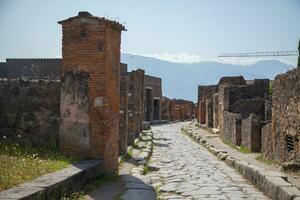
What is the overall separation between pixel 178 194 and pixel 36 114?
12.0 feet

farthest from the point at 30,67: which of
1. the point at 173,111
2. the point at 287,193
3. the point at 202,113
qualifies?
the point at 287,193

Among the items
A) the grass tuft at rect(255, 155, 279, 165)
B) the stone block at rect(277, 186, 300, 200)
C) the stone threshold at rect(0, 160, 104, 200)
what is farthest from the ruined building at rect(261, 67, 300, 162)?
the stone threshold at rect(0, 160, 104, 200)

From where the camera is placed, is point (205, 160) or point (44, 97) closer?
point (44, 97)

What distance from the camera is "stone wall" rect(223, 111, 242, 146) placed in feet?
57.5

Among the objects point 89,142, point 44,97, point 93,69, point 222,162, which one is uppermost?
point 93,69

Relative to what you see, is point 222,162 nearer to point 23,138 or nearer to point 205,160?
point 205,160

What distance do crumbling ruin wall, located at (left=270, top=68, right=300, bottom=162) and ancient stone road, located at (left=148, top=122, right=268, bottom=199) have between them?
1406 mm

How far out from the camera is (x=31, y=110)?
9.41 metres

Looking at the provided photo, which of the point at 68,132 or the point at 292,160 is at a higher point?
the point at 68,132

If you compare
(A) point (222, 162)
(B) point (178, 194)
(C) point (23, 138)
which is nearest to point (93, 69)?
(C) point (23, 138)

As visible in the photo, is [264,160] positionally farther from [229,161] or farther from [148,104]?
[148,104]

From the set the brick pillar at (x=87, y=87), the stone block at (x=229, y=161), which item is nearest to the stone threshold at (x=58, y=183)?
the brick pillar at (x=87, y=87)

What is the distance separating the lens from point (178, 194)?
8.20m

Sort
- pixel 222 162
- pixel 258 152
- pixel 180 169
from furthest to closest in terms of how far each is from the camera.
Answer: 1. pixel 258 152
2. pixel 222 162
3. pixel 180 169
